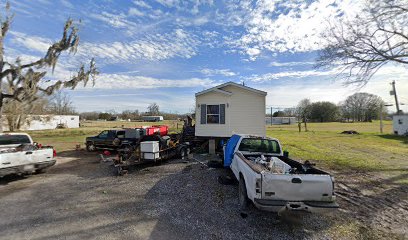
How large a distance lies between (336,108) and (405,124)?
43537 millimetres

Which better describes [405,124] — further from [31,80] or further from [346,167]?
[31,80]

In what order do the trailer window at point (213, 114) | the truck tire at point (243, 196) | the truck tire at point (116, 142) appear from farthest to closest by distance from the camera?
the trailer window at point (213, 114) < the truck tire at point (116, 142) < the truck tire at point (243, 196)

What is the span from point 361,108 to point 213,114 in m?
80.3

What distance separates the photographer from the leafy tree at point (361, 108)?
72.2m

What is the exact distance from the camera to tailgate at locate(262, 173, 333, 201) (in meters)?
3.92

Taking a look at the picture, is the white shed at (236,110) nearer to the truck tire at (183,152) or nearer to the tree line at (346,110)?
the truck tire at (183,152)

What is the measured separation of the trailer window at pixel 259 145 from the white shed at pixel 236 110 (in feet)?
22.1

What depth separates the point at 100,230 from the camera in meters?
4.13

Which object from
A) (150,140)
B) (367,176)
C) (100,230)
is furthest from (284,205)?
(150,140)

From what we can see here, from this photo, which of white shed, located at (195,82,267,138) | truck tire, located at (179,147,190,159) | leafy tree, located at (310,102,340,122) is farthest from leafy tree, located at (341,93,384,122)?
truck tire, located at (179,147,190,159)

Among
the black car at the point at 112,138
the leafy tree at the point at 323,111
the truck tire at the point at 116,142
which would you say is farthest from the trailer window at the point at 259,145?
the leafy tree at the point at 323,111

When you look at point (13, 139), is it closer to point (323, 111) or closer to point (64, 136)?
point (64, 136)

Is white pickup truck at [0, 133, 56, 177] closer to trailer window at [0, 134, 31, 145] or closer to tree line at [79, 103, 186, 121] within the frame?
trailer window at [0, 134, 31, 145]

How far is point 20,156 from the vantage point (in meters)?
7.41
